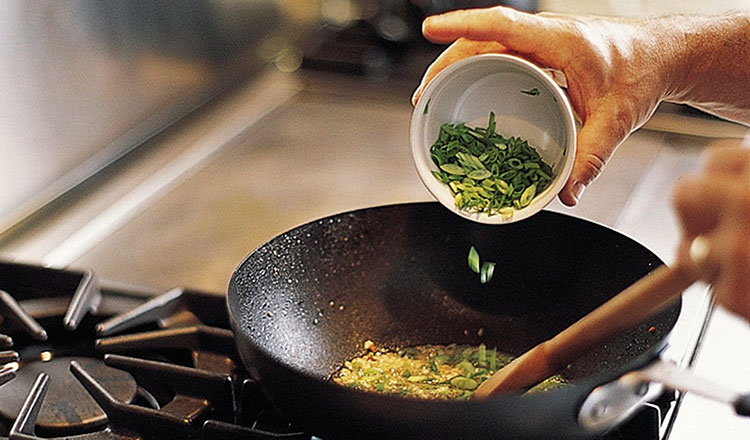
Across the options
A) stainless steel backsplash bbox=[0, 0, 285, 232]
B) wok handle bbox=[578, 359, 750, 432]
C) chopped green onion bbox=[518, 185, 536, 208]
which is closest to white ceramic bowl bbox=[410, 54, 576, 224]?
chopped green onion bbox=[518, 185, 536, 208]

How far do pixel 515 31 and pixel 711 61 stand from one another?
0.26 metres

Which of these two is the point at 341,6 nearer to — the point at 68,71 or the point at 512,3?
the point at 512,3

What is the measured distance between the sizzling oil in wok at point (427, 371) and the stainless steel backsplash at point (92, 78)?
A: 1.68 ft

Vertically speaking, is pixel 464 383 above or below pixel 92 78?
below

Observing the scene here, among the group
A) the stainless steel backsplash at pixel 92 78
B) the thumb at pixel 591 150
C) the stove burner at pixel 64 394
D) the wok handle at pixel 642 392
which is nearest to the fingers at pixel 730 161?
the wok handle at pixel 642 392

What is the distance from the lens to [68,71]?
121 centimetres

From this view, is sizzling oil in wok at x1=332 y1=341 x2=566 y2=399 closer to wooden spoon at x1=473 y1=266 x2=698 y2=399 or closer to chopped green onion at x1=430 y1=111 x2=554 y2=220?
wooden spoon at x1=473 y1=266 x2=698 y2=399

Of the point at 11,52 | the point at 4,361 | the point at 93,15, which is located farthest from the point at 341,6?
the point at 4,361

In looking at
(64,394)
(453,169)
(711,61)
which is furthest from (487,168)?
(64,394)

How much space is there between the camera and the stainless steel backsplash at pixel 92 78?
114 centimetres

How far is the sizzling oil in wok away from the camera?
87 cm

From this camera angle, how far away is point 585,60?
0.87 metres

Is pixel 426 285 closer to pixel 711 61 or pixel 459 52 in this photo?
pixel 459 52

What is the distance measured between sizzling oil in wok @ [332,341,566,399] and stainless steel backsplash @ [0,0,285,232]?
0.51m
